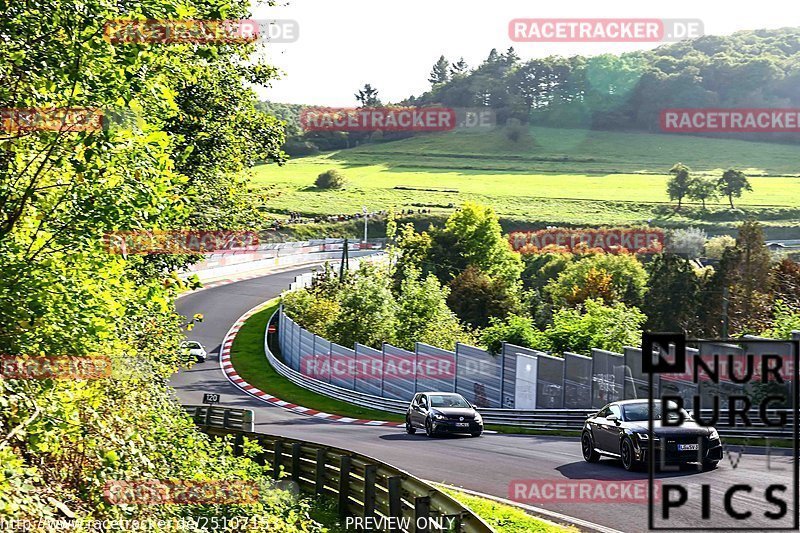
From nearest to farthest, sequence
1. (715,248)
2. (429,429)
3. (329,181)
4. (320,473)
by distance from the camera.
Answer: (320,473)
(429,429)
(715,248)
(329,181)

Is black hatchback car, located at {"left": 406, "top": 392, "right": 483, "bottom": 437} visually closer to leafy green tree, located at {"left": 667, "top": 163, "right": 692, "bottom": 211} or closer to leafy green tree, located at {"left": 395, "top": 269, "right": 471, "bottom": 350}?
leafy green tree, located at {"left": 395, "top": 269, "right": 471, "bottom": 350}

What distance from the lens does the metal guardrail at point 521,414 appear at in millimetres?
23766

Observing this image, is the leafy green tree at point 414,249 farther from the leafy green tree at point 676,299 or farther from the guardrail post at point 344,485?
the guardrail post at point 344,485

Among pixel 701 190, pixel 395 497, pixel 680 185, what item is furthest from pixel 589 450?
pixel 701 190

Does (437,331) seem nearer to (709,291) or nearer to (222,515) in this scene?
(709,291)

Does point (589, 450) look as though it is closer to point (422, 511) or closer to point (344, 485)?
point (344, 485)

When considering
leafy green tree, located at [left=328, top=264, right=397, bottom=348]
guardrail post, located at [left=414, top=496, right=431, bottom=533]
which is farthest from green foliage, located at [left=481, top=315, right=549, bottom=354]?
guardrail post, located at [left=414, top=496, right=431, bottom=533]

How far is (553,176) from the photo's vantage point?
164250 mm

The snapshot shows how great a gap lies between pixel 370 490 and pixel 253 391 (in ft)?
108

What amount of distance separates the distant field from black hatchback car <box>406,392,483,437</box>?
9126 centimetres

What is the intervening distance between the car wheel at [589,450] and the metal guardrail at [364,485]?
5276mm

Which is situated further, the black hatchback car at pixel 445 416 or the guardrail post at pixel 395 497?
the black hatchback car at pixel 445 416

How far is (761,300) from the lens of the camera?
189 ft

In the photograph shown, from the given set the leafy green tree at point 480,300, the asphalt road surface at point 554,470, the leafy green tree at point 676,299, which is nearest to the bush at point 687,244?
the leafy green tree at point 676,299
